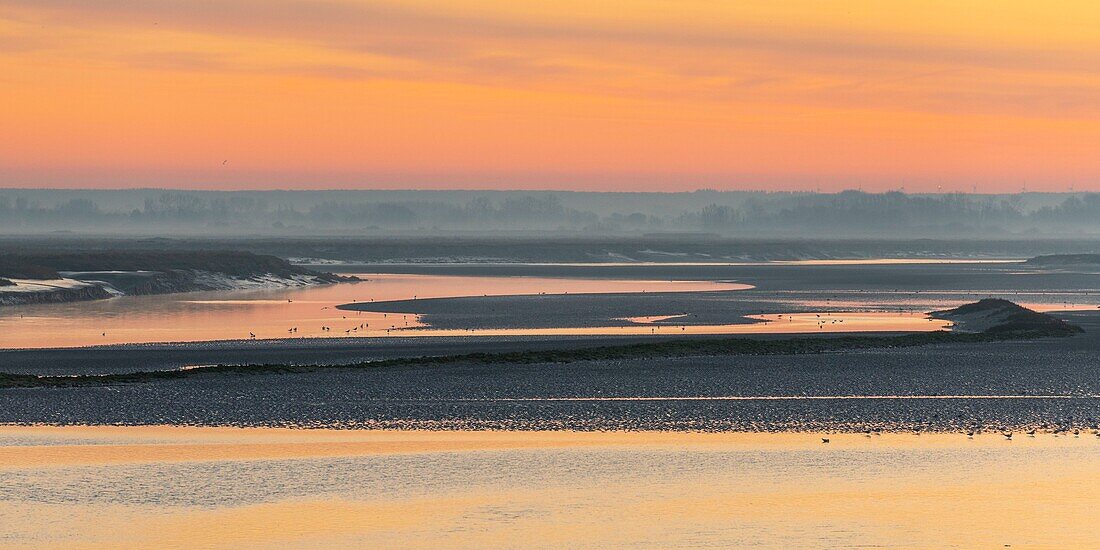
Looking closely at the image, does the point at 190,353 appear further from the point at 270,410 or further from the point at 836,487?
the point at 836,487

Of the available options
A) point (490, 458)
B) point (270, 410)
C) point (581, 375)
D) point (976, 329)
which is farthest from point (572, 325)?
point (490, 458)

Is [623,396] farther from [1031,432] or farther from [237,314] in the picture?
[237,314]

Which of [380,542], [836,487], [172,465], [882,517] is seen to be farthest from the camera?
[172,465]

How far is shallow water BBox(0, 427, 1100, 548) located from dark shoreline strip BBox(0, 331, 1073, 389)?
28.5 ft

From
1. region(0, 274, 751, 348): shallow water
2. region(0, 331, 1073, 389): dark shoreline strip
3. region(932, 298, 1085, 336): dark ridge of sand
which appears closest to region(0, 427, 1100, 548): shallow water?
region(0, 331, 1073, 389): dark shoreline strip

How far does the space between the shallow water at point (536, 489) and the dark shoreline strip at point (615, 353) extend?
8689 mm

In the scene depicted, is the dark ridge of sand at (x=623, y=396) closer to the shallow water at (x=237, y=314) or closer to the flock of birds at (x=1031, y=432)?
the flock of birds at (x=1031, y=432)

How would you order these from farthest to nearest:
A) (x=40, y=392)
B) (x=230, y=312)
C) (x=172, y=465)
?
(x=230, y=312), (x=40, y=392), (x=172, y=465)

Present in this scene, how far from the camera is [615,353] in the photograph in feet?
160

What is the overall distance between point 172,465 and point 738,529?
451 inches

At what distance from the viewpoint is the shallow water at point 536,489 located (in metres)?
21.6

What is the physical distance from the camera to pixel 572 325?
213 feet

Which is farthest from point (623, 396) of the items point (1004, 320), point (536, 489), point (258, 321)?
point (258, 321)

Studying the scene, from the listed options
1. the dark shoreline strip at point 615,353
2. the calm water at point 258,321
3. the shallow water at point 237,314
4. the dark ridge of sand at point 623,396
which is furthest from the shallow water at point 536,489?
the calm water at point 258,321
